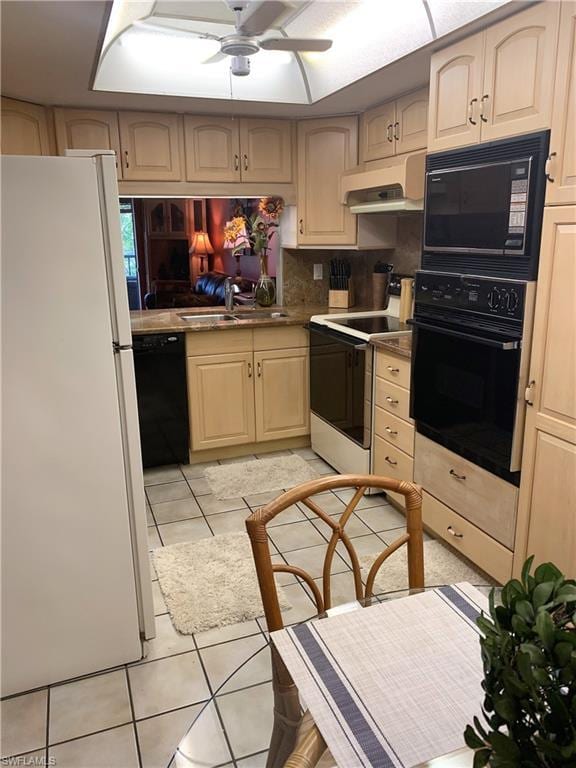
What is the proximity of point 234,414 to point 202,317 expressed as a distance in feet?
2.62

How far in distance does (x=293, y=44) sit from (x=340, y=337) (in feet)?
5.17

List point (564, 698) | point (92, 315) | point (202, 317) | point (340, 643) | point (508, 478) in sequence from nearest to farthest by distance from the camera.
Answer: point (564, 698) < point (340, 643) < point (92, 315) < point (508, 478) < point (202, 317)

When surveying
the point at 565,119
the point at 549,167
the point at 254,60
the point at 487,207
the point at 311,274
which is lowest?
the point at 311,274

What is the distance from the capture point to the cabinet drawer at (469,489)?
2.34 meters

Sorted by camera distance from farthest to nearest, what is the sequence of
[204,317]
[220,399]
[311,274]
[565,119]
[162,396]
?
1. [311,274]
2. [204,317]
3. [220,399]
4. [162,396]
5. [565,119]

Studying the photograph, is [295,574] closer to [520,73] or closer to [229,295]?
[520,73]

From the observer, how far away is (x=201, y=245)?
589 centimetres

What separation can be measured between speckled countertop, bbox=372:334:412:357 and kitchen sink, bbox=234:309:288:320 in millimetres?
1120

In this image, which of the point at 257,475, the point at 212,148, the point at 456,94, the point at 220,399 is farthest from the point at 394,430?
the point at 212,148

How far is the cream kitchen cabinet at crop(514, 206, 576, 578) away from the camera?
6.42 ft

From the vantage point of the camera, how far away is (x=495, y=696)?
71cm

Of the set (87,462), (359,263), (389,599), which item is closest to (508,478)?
(389,599)

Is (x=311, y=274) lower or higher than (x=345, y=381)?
higher

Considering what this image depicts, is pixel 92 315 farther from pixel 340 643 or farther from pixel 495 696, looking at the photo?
pixel 495 696
